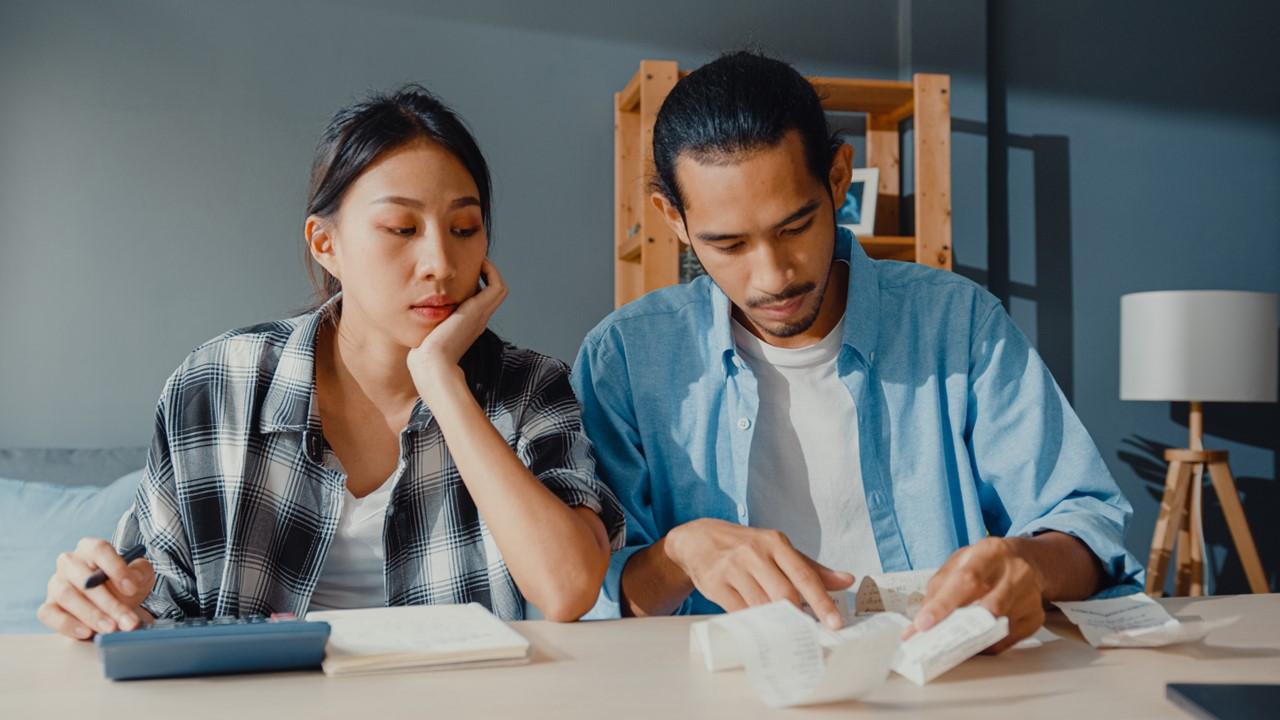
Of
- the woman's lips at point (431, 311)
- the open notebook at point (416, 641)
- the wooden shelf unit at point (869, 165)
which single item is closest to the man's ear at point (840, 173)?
the woman's lips at point (431, 311)

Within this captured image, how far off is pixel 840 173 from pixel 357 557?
0.79 metres

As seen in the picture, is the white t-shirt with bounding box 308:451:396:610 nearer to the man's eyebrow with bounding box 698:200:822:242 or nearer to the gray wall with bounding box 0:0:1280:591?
the man's eyebrow with bounding box 698:200:822:242

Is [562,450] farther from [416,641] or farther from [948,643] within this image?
[948,643]

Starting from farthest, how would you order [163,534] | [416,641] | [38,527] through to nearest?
[38,527], [163,534], [416,641]

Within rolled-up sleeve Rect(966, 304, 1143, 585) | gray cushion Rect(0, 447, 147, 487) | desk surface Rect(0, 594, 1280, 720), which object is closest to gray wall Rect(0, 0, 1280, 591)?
gray cushion Rect(0, 447, 147, 487)

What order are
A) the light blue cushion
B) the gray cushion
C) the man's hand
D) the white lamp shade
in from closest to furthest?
the man's hand < the light blue cushion < the gray cushion < the white lamp shade

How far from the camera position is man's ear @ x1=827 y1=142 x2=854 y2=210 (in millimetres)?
1405

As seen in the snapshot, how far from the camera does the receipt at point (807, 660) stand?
708 mm

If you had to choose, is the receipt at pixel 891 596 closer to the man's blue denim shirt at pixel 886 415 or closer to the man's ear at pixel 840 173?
the man's blue denim shirt at pixel 886 415

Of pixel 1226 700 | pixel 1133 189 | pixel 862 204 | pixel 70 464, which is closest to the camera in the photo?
pixel 1226 700

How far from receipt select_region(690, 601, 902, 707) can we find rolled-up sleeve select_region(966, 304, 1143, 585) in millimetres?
540

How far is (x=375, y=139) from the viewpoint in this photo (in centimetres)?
133

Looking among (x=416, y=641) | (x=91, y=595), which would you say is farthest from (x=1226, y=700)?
(x=91, y=595)

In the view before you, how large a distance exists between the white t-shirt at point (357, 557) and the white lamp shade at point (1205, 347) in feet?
8.04
